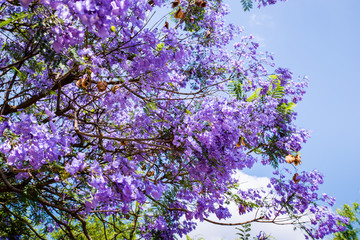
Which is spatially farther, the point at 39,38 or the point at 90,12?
the point at 39,38

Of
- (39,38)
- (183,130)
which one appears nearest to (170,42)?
(183,130)

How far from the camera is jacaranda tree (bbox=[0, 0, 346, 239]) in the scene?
2412 millimetres

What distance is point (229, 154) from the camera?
11.3ft

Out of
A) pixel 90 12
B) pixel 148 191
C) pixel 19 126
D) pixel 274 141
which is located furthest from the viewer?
pixel 274 141

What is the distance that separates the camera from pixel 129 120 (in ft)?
18.4

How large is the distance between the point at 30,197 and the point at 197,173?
5.64 ft

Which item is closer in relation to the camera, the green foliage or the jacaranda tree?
the jacaranda tree

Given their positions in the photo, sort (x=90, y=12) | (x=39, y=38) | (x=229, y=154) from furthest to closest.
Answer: (x=229, y=154) < (x=39, y=38) < (x=90, y=12)

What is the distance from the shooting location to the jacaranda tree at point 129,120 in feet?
7.91

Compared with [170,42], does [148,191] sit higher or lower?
lower

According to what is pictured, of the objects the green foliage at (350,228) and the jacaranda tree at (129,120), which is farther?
the green foliage at (350,228)

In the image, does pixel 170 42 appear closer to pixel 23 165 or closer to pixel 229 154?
pixel 229 154

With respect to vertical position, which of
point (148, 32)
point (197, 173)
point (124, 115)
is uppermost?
point (124, 115)

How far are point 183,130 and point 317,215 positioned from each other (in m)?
3.84
